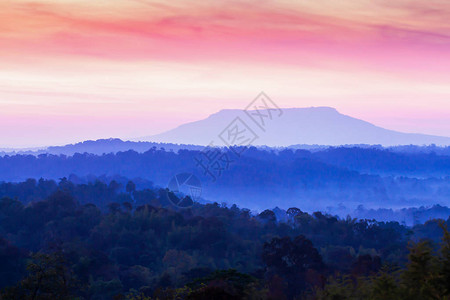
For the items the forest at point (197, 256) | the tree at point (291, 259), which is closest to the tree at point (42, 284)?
the forest at point (197, 256)

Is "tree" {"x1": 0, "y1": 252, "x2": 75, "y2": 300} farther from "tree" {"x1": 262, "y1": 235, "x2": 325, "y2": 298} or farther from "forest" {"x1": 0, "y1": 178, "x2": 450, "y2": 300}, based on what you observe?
"tree" {"x1": 262, "y1": 235, "x2": 325, "y2": 298}

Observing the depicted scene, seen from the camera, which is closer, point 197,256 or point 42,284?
point 42,284

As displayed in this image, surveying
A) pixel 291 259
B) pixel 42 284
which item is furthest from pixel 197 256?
pixel 42 284

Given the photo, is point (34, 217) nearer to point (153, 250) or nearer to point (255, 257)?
point (153, 250)

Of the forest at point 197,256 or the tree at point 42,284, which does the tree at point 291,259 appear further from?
the tree at point 42,284

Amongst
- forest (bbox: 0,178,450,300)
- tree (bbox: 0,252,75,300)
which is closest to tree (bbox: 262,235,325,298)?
forest (bbox: 0,178,450,300)

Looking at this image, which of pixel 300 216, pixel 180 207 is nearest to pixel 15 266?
pixel 300 216

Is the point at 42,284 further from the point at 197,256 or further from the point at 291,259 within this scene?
the point at 197,256

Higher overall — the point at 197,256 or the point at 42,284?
the point at 42,284

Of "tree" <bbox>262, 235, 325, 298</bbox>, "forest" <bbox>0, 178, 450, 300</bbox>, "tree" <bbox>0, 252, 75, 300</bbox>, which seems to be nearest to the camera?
"forest" <bbox>0, 178, 450, 300</bbox>
